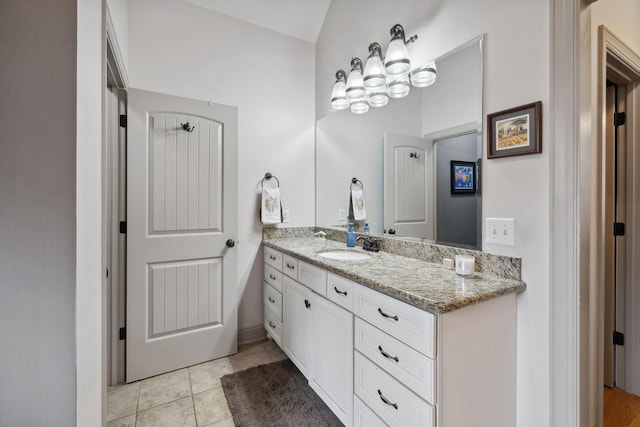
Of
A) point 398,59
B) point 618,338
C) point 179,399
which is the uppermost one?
point 398,59

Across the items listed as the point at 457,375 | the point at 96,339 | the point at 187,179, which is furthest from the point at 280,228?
the point at 457,375

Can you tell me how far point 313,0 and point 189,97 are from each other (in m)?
1.43

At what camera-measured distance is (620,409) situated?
168cm

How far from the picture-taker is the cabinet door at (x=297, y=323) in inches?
71.3

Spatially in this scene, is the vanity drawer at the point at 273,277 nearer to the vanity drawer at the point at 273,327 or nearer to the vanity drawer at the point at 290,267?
the vanity drawer at the point at 290,267

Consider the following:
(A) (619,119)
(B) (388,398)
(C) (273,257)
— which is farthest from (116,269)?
(A) (619,119)

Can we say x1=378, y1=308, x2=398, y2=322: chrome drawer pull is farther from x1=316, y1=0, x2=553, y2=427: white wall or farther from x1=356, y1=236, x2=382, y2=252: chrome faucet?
x1=356, y1=236, x2=382, y2=252: chrome faucet

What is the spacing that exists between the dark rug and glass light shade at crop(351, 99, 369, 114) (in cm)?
204

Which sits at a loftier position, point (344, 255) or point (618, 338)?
point (344, 255)

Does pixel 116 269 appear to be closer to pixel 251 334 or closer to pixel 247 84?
pixel 251 334

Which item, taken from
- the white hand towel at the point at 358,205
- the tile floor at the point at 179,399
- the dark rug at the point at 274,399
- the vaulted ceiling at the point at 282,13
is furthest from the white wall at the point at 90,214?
the white hand towel at the point at 358,205

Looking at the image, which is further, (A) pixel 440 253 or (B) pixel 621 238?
(B) pixel 621 238

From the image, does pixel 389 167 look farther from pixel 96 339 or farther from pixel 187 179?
pixel 96 339

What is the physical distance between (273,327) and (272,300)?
21cm
